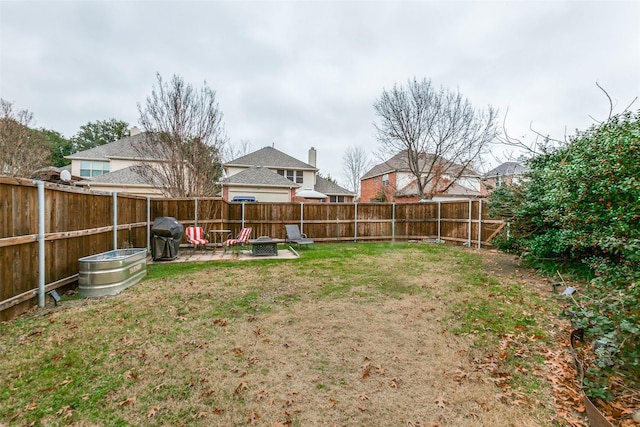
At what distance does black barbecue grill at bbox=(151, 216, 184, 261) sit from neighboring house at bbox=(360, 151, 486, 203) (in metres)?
16.1

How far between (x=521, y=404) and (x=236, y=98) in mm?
17733

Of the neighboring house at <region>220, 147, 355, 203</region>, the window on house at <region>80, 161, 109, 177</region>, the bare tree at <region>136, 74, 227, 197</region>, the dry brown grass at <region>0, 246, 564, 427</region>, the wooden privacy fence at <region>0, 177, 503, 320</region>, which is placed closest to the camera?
the dry brown grass at <region>0, 246, 564, 427</region>

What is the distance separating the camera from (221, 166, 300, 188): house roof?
19847 mm

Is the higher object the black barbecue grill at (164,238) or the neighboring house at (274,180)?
the neighboring house at (274,180)

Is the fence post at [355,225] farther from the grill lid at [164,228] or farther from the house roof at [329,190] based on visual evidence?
the house roof at [329,190]

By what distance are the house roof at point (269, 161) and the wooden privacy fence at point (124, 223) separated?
42.0 ft

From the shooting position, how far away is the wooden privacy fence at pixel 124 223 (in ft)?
13.4

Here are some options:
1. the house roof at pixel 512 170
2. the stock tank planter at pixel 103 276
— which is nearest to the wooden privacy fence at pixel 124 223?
the stock tank planter at pixel 103 276

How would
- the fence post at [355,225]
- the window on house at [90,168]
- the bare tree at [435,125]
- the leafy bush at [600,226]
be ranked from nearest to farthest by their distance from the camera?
the leafy bush at [600,226], the fence post at [355,225], the bare tree at [435,125], the window on house at [90,168]

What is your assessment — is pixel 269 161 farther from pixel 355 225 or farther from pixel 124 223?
pixel 124 223

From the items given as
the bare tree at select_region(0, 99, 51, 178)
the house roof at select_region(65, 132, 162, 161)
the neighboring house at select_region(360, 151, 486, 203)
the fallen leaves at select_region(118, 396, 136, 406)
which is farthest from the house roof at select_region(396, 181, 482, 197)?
the bare tree at select_region(0, 99, 51, 178)

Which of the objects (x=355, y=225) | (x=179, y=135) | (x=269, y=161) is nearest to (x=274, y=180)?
(x=269, y=161)

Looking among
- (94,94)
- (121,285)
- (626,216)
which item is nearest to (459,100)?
(626,216)

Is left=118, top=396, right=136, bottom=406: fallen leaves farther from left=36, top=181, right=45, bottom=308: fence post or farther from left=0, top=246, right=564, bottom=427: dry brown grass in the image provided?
left=36, top=181, right=45, bottom=308: fence post
